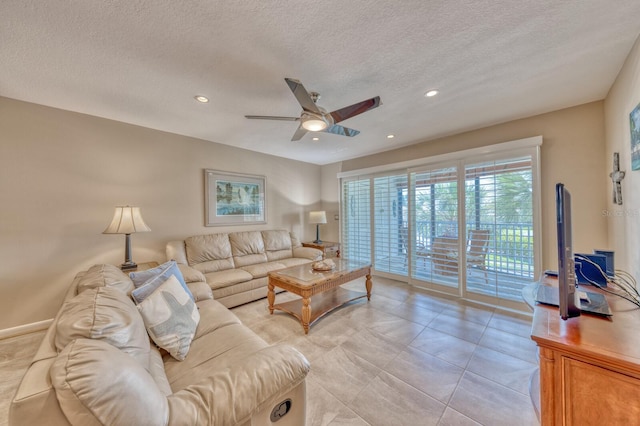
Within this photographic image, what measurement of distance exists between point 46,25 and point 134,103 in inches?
41.5

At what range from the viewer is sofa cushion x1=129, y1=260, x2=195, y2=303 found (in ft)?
5.09

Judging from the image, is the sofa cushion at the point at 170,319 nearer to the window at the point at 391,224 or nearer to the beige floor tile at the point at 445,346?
the beige floor tile at the point at 445,346

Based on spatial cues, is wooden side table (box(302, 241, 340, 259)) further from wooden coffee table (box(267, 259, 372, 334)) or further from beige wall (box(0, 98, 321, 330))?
beige wall (box(0, 98, 321, 330))

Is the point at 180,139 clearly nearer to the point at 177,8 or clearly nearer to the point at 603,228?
the point at 177,8

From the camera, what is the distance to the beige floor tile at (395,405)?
57.8 inches

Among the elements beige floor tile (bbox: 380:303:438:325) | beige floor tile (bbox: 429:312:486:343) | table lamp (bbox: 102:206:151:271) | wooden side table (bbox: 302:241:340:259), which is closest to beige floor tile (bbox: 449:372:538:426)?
beige floor tile (bbox: 429:312:486:343)

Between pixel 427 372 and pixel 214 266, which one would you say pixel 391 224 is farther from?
pixel 214 266

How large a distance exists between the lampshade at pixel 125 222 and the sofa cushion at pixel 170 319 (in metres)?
1.43

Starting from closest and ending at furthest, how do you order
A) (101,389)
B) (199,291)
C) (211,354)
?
(101,389), (211,354), (199,291)

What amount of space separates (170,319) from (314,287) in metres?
1.41

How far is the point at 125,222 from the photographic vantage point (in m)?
2.64

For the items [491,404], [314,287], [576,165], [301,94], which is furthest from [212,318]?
[576,165]

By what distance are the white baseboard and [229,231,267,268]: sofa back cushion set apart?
6.93 feet

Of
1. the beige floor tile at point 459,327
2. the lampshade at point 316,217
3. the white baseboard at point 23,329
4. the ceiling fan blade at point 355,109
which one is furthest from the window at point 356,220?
the white baseboard at point 23,329
